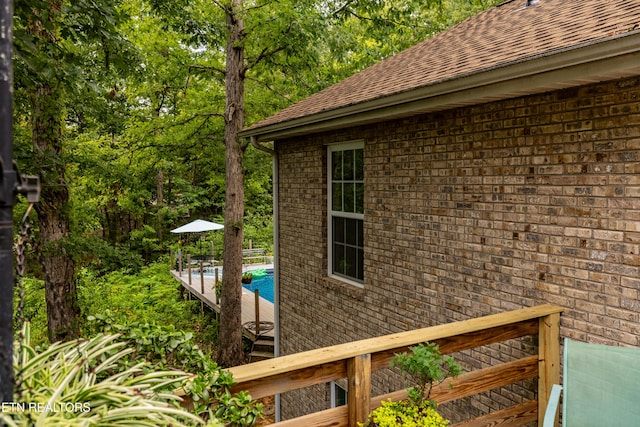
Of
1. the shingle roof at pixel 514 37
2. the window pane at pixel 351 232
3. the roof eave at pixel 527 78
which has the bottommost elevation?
the window pane at pixel 351 232

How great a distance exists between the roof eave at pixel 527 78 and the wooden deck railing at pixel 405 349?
158 cm

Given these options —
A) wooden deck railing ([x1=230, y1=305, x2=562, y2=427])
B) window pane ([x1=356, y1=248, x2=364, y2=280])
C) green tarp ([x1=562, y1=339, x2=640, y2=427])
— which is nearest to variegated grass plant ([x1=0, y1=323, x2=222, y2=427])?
wooden deck railing ([x1=230, y1=305, x2=562, y2=427])

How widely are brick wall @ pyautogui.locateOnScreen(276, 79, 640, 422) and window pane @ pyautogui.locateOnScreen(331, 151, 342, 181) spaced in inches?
8.8

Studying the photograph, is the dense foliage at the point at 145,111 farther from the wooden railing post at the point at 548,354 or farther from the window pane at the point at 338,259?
the window pane at the point at 338,259

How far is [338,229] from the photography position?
6.62 meters

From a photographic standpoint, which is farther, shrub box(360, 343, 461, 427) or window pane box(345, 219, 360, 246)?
window pane box(345, 219, 360, 246)

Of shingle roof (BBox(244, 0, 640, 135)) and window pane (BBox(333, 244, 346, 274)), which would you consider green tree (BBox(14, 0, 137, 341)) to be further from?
window pane (BBox(333, 244, 346, 274))

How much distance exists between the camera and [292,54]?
10500mm

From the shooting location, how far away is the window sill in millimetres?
5960

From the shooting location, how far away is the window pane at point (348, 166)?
6262mm

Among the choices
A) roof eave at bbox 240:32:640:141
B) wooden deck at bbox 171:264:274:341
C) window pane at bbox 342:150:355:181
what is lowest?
wooden deck at bbox 171:264:274:341

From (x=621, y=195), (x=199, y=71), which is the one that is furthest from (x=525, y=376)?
(x=199, y=71)

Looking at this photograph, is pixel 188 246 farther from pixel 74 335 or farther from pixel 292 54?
pixel 74 335

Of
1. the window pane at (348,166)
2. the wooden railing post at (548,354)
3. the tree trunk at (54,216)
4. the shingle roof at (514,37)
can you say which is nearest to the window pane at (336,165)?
the window pane at (348,166)
